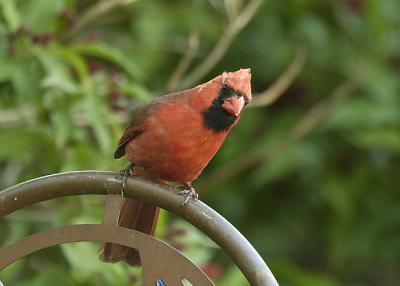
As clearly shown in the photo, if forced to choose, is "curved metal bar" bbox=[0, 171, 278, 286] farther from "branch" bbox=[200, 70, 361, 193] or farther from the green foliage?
"branch" bbox=[200, 70, 361, 193]

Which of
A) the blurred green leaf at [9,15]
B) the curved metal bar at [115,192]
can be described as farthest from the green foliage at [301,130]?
the curved metal bar at [115,192]

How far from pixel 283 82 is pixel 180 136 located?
190 cm

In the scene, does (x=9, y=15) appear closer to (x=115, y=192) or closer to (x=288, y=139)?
(x=115, y=192)

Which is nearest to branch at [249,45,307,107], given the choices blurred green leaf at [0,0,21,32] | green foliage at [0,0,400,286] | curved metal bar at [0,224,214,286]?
green foliage at [0,0,400,286]

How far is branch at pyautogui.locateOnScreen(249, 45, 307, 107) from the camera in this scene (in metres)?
4.18

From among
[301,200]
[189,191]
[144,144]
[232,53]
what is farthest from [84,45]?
[301,200]

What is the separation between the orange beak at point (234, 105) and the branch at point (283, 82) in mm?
1447

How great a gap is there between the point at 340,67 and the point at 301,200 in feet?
2.24

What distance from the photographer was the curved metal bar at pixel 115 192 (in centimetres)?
225

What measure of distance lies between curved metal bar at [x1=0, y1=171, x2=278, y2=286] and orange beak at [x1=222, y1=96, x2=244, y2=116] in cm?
32

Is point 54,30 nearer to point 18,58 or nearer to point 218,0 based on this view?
point 18,58

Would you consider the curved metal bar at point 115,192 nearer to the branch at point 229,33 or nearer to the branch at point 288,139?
the branch at point 229,33

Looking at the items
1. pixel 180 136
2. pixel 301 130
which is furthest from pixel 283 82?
pixel 180 136

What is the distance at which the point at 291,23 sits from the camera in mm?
5098
